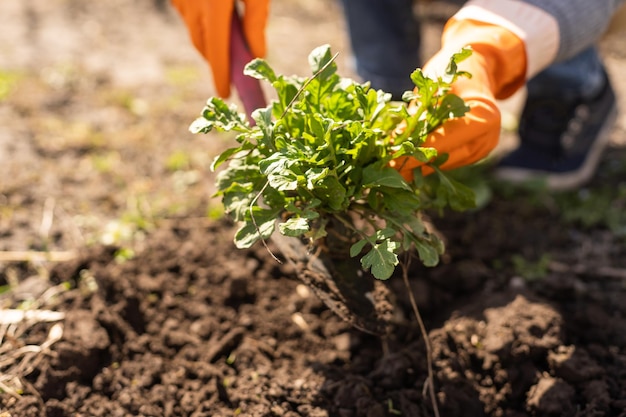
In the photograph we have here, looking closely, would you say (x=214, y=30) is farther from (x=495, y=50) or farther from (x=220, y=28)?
(x=495, y=50)

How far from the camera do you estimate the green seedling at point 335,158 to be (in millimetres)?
1481

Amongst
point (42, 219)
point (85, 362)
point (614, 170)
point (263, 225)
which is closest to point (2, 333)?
point (85, 362)

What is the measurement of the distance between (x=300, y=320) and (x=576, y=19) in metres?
1.28

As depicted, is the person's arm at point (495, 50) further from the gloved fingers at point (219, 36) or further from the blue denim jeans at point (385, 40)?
the blue denim jeans at point (385, 40)

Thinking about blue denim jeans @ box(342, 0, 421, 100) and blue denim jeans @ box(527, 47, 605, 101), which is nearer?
blue denim jeans @ box(527, 47, 605, 101)

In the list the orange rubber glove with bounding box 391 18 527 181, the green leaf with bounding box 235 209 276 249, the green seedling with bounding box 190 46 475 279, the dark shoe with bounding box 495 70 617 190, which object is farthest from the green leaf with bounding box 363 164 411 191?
the dark shoe with bounding box 495 70 617 190

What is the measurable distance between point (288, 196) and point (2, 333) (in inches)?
41.1

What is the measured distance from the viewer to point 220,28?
1942mm

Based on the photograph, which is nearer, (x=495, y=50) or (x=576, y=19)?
(x=495, y=50)

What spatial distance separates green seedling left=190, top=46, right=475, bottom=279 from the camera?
1.48 meters

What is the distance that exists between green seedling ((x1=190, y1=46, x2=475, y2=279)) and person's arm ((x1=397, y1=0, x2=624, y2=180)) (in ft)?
0.25

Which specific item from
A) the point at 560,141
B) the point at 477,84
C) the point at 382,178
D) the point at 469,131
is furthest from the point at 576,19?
the point at 382,178

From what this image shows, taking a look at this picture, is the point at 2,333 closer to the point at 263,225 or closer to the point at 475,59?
the point at 263,225

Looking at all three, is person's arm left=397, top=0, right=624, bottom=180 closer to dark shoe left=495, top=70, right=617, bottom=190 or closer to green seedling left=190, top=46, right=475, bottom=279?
green seedling left=190, top=46, right=475, bottom=279
